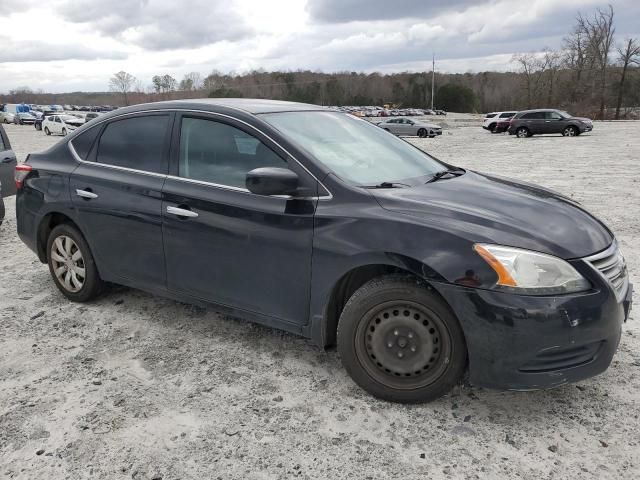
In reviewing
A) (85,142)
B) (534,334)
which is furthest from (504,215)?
(85,142)

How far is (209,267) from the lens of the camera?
3.50 m

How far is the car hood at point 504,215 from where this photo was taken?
8.80 feet

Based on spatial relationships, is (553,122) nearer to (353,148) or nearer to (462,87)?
(353,148)

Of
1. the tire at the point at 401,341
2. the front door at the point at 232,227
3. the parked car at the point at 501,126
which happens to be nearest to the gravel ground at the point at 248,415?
the tire at the point at 401,341

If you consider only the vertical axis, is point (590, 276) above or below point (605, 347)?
above

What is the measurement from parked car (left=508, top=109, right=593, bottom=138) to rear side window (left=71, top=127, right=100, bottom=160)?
96.5 feet

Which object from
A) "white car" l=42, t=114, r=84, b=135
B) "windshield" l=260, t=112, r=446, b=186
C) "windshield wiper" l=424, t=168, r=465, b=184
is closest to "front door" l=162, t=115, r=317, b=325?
"windshield" l=260, t=112, r=446, b=186

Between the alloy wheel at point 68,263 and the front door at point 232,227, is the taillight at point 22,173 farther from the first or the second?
the front door at point 232,227

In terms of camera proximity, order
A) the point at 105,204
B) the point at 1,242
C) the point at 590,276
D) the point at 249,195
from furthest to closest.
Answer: the point at 1,242 → the point at 105,204 → the point at 249,195 → the point at 590,276

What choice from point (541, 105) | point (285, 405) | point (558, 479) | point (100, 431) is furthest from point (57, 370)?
point (541, 105)

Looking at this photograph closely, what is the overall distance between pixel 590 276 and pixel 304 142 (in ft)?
5.91

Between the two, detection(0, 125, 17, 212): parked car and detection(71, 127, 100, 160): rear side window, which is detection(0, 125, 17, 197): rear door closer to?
detection(0, 125, 17, 212): parked car

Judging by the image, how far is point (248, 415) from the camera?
2.91m

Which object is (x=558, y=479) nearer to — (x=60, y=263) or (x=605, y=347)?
(x=605, y=347)
